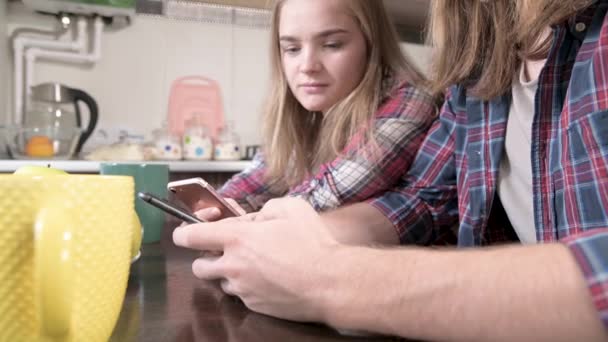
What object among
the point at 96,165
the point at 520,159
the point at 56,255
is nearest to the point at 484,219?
the point at 520,159

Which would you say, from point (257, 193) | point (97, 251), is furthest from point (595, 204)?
point (257, 193)

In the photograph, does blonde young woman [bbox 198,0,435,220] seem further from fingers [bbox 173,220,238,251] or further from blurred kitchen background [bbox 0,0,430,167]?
blurred kitchen background [bbox 0,0,430,167]

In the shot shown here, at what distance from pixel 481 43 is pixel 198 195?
1.57 ft

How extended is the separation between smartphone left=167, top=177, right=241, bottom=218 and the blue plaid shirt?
0.25 m

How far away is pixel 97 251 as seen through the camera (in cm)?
28

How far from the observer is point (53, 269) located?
0.79 feet

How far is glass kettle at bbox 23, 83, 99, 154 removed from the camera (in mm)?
1767

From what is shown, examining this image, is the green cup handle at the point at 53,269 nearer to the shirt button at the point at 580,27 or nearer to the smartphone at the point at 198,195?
the smartphone at the point at 198,195

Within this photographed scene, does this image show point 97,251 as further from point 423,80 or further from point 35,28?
point 35,28

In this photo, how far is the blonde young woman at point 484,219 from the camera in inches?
12.3

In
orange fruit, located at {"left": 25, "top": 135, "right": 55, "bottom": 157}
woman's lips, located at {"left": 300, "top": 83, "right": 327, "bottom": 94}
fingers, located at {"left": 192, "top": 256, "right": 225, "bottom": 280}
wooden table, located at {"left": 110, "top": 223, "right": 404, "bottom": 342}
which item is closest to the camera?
wooden table, located at {"left": 110, "top": 223, "right": 404, "bottom": 342}

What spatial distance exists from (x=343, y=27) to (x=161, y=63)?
54.1 inches

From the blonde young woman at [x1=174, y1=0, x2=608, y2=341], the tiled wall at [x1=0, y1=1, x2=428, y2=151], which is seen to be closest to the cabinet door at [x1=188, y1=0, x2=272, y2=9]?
the tiled wall at [x1=0, y1=1, x2=428, y2=151]

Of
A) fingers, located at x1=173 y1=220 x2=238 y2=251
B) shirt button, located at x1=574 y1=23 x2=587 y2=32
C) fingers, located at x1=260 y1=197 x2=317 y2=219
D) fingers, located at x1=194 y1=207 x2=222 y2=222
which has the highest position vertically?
shirt button, located at x1=574 y1=23 x2=587 y2=32
